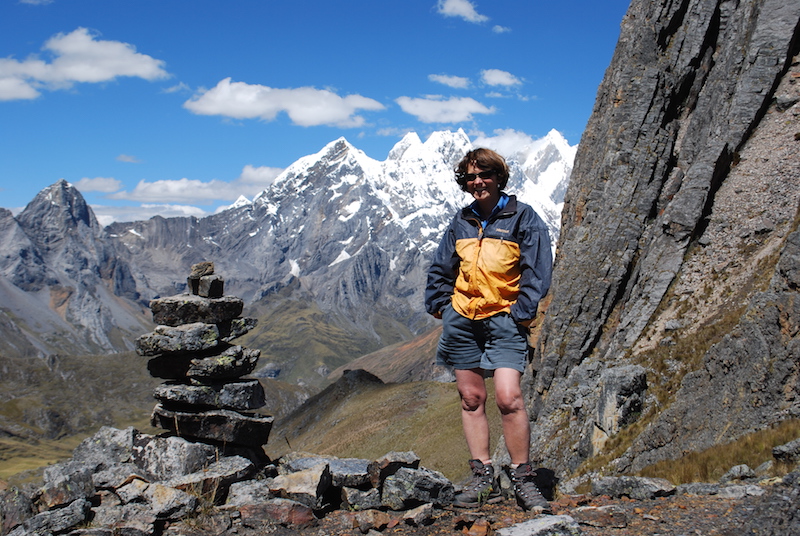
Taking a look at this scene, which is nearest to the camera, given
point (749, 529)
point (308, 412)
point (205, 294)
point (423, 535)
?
point (749, 529)

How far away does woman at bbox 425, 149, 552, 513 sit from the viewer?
31.1 ft

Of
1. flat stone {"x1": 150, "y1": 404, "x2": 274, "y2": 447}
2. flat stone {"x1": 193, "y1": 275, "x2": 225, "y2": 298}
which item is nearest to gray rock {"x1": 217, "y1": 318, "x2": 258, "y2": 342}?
flat stone {"x1": 193, "y1": 275, "x2": 225, "y2": 298}

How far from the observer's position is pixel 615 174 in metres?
35.1

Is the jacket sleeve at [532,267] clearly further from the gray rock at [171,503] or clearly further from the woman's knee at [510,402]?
the gray rock at [171,503]

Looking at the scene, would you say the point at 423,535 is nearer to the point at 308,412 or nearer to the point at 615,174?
the point at 615,174

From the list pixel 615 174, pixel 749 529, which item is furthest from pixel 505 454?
pixel 749 529

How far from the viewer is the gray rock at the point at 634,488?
10078 mm

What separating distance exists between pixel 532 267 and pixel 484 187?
1.72 metres

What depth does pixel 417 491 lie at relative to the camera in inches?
419

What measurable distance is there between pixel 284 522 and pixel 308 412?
118 meters

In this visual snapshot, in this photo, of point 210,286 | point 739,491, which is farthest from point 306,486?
point 739,491

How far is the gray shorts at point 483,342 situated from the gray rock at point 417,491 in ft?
7.15

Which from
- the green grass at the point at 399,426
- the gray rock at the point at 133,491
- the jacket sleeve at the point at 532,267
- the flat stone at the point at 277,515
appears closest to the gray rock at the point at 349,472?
the flat stone at the point at 277,515

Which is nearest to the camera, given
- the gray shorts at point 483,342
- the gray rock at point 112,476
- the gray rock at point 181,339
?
the gray shorts at point 483,342
